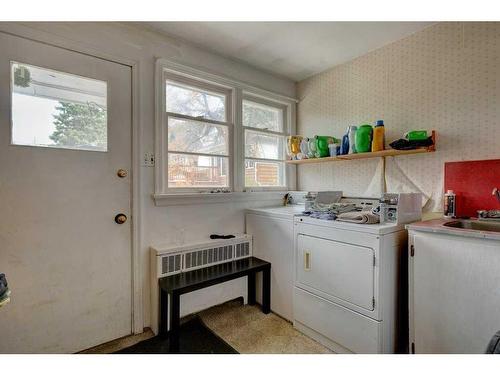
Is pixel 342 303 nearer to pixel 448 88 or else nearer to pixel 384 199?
pixel 384 199

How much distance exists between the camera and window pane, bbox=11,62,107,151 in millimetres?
1549

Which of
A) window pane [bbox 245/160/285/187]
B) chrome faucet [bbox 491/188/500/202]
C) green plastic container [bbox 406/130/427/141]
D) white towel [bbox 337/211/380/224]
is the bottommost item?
white towel [bbox 337/211/380/224]

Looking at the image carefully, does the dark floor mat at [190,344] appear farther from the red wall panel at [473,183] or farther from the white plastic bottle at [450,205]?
the red wall panel at [473,183]

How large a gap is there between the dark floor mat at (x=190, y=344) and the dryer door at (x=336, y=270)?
753 mm

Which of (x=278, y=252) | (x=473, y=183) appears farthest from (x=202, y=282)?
Answer: (x=473, y=183)

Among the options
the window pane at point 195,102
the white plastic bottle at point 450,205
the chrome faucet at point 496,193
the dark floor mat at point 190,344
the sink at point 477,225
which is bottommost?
the dark floor mat at point 190,344

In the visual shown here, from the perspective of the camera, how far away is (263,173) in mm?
2850

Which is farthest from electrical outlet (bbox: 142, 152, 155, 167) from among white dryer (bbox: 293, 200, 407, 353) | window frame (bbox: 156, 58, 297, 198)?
white dryer (bbox: 293, 200, 407, 353)

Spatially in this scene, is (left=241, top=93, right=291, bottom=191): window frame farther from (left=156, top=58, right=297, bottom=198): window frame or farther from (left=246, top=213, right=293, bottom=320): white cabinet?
(left=246, top=213, right=293, bottom=320): white cabinet

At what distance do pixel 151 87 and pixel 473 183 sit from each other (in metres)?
2.50

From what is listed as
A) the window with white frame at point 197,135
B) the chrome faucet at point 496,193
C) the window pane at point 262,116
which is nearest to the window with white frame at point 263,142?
the window pane at point 262,116

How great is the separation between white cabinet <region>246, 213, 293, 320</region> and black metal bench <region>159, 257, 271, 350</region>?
6 centimetres

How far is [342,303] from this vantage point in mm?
1701

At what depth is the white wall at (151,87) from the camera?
1.72 m
